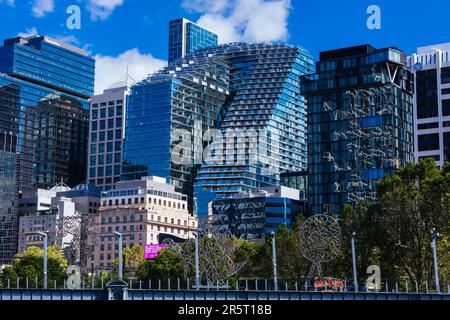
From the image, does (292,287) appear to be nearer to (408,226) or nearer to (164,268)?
(408,226)

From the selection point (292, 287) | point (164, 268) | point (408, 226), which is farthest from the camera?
point (164, 268)

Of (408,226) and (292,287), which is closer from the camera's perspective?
(292,287)

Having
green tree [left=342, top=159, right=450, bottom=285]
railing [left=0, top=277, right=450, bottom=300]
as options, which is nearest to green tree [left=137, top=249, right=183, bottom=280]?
railing [left=0, top=277, right=450, bottom=300]

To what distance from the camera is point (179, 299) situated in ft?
291

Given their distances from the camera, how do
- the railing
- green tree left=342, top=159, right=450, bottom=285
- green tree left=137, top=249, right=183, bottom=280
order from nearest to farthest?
the railing → green tree left=342, top=159, right=450, bottom=285 → green tree left=137, top=249, right=183, bottom=280

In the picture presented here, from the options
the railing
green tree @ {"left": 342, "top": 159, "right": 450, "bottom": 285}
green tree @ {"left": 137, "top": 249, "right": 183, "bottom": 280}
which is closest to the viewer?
the railing

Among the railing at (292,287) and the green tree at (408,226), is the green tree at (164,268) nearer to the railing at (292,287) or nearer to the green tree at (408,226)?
the railing at (292,287)

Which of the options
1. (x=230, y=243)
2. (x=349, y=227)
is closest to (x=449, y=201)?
(x=349, y=227)

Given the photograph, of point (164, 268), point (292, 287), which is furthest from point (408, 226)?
point (164, 268)

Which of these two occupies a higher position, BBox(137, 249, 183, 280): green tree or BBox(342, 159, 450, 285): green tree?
BBox(342, 159, 450, 285): green tree

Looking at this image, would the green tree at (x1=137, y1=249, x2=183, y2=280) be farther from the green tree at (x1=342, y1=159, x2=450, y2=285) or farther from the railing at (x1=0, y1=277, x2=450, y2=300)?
the green tree at (x1=342, y1=159, x2=450, y2=285)

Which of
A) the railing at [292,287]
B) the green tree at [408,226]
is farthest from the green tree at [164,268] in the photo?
the green tree at [408,226]
